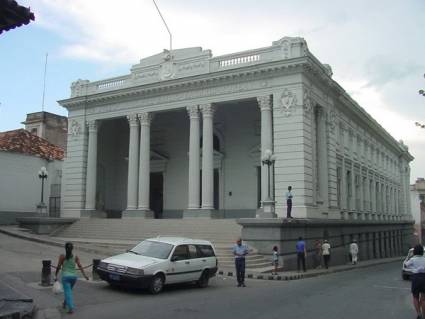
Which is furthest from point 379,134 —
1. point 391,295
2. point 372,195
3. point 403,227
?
point 391,295

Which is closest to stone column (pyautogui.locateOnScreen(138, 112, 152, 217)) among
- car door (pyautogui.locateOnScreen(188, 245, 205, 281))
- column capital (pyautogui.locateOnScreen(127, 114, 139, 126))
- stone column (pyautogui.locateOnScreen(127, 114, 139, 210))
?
column capital (pyautogui.locateOnScreen(127, 114, 139, 126))

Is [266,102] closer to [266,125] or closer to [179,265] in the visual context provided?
[266,125]

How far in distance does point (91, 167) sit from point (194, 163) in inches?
355

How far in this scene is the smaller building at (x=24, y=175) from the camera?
3719cm

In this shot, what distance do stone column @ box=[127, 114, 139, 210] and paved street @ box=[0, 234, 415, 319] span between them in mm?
15944

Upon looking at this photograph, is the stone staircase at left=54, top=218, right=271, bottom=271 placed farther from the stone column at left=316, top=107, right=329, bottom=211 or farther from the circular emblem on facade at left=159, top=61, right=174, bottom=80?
the circular emblem on facade at left=159, top=61, right=174, bottom=80

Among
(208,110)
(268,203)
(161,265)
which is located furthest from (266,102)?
(161,265)

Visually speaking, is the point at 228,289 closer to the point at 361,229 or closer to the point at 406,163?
the point at 361,229

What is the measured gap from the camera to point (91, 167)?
3759cm

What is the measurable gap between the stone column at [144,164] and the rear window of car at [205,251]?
17.7m

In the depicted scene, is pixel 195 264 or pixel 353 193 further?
pixel 353 193

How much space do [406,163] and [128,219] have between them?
158 ft

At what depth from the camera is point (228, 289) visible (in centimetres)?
1609

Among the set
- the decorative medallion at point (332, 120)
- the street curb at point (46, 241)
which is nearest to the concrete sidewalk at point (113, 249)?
the street curb at point (46, 241)
